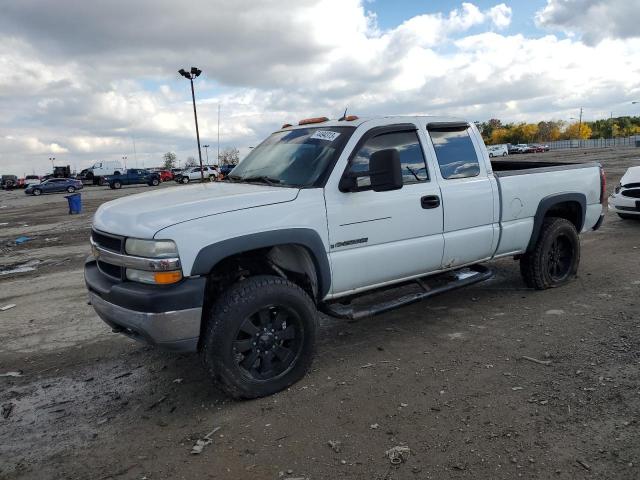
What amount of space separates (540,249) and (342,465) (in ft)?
12.7

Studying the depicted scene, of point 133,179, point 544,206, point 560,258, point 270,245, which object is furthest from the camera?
point 133,179

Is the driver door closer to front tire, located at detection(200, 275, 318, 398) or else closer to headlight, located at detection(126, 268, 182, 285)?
front tire, located at detection(200, 275, 318, 398)

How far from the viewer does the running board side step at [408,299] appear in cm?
419

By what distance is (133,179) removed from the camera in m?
46.4

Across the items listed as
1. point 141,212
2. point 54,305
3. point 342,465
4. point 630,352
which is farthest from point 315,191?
point 54,305

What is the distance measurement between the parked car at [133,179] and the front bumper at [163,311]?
4415 cm

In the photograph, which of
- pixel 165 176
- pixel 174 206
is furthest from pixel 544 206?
pixel 165 176

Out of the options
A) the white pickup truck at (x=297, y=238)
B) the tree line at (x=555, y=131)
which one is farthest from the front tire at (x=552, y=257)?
the tree line at (x=555, y=131)

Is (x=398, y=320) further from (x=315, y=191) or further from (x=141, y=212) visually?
(x=141, y=212)

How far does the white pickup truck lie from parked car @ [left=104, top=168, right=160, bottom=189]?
4305 cm

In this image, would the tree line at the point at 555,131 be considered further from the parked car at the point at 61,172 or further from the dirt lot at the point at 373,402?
the dirt lot at the point at 373,402

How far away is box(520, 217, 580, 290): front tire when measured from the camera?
5773 mm

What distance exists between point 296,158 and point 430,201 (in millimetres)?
1224

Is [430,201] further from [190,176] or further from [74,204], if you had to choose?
[190,176]
